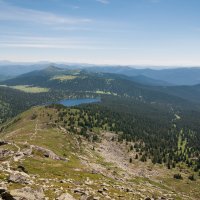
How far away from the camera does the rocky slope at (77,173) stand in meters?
53.2

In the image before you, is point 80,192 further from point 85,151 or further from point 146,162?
point 146,162

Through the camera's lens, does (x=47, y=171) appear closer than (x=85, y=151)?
Yes

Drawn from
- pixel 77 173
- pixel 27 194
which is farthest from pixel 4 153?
pixel 27 194

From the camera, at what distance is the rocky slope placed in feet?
175

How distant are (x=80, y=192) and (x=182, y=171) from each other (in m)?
125

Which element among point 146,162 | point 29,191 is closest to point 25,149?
point 29,191

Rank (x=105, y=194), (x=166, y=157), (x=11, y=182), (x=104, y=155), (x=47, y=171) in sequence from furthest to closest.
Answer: (x=166, y=157)
(x=104, y=155)
(x=47, y=171)
(x=105, y=194)
(x=11, y=182)

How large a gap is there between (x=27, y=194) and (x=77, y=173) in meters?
47.7

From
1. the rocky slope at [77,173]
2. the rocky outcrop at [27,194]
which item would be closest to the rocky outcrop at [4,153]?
the rocky slope at [77,173]

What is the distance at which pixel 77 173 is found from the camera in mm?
89250

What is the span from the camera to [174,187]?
12888 cm

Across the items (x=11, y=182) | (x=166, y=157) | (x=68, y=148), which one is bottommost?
(x=166, y=157)

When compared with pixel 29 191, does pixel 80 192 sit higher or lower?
lower

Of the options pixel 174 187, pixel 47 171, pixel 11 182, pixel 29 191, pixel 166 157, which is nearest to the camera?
pixel 29 191
